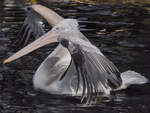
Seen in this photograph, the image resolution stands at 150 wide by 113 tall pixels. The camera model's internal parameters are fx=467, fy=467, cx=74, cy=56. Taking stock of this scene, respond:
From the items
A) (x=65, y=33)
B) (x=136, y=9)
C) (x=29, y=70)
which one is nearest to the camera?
(x=65, y=33)

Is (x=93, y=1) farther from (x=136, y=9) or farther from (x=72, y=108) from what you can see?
(x=72, y=108)

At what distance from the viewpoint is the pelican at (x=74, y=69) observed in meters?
5.61

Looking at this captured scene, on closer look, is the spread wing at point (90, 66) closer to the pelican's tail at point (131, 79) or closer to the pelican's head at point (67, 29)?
the pelican's head at point (67, 29)

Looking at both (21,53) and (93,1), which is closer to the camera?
(21,53)

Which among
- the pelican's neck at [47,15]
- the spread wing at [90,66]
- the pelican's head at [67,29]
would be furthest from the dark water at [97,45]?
the pelican's head at [67,29]

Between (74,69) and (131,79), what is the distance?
2.73 feet

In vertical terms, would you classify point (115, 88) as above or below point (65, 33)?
below

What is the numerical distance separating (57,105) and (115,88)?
3.00ft

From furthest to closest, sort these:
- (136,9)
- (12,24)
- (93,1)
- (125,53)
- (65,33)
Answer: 1. (93,1)
2. (136,9)
3. (12,24)
4. (125,53)
5. (65,33)

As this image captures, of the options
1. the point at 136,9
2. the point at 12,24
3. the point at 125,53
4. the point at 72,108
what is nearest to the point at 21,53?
the point at 72,108

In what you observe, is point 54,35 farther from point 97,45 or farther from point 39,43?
point 97,45

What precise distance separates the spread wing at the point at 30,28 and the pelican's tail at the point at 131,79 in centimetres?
165

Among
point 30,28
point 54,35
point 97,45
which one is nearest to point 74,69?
point 54,35

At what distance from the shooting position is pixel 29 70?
708cm
